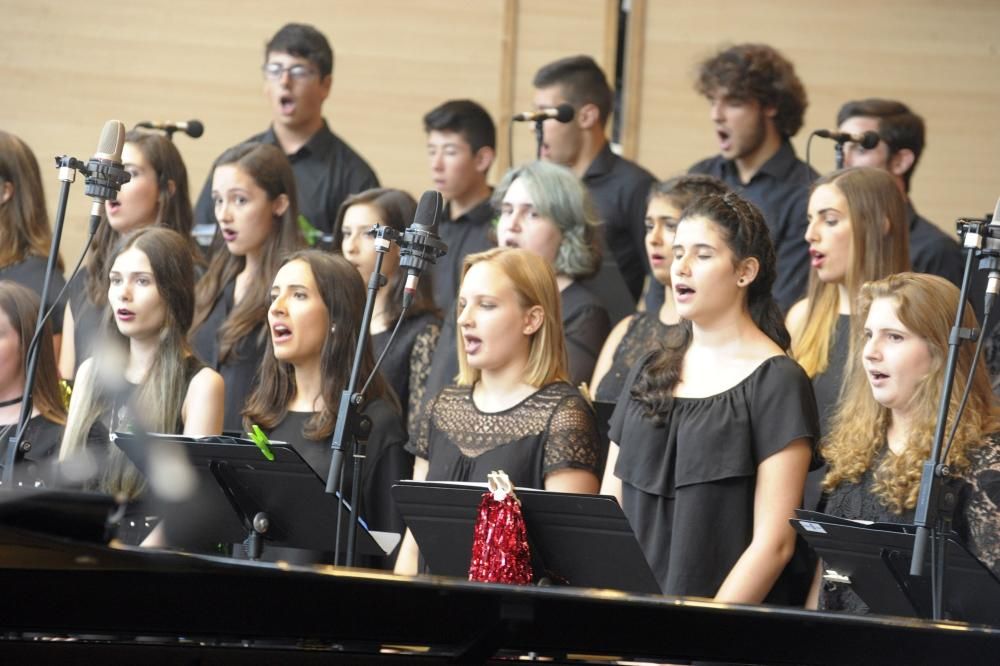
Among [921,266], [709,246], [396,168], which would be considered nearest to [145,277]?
[709,246]

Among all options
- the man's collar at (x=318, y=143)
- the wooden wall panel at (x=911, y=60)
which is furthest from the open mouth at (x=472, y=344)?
the wooden wall panel at (x=911, y=60)

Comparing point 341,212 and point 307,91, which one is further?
point 307,91

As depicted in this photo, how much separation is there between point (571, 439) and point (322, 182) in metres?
2.43

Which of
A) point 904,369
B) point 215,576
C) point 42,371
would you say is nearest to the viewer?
point 215,576

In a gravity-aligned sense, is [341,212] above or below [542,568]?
above

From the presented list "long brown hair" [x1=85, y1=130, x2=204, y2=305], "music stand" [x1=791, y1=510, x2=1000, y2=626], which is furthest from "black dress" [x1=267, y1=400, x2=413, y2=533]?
"music stand" [x1=791, y1=510, x2=1000, y2=626]

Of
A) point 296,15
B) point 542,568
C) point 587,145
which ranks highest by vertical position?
point 296,15

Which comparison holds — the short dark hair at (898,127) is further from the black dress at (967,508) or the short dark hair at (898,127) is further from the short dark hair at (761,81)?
the black dress at (967,508)

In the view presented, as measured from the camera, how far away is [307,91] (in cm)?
567

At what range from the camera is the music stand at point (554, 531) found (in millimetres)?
2805

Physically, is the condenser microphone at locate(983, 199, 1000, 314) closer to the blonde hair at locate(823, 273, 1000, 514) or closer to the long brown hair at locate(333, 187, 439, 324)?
the blonde hair at locate(823, 273, 1000, 514)

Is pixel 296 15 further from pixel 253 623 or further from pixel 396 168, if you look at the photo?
pixel 253 623

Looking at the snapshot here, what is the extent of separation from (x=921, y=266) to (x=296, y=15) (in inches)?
133

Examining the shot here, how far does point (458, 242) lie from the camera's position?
5.34 m
